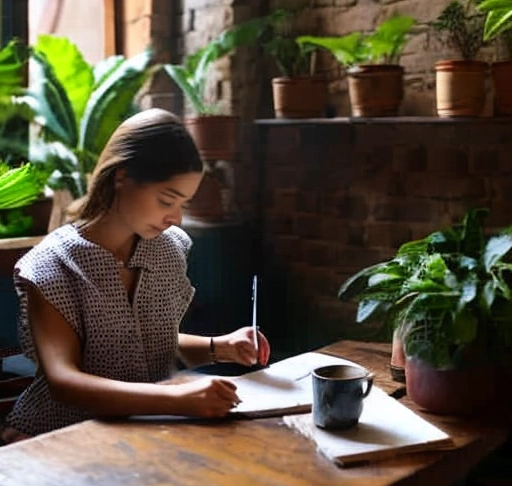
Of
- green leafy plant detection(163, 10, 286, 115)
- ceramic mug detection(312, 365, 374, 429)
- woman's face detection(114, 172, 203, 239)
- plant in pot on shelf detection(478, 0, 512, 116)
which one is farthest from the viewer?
green leafy plant detection(163, 10, 286, 115)

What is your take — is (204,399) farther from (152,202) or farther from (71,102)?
(71,102)

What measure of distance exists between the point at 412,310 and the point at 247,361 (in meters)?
0.44

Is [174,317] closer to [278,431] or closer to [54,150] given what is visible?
[278,431]

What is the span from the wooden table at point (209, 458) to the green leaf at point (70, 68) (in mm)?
2470

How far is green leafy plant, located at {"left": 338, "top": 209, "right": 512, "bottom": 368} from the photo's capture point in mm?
1557

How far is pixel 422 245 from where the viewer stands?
69.9 inches

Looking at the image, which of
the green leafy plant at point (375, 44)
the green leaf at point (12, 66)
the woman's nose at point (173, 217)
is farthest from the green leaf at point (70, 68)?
the woman's nose at point (173, 217)

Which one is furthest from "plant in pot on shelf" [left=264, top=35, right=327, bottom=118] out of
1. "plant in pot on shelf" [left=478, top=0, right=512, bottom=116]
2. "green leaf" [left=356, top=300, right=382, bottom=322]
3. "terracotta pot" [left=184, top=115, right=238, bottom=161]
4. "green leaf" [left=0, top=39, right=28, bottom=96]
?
"green leaf" [left=356, top=300, right=382, bottom=322]

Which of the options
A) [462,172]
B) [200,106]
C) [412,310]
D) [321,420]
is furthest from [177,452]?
[200,106]

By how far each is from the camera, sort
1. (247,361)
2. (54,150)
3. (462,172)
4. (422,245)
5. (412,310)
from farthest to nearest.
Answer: (54,150) → (462,172) → (247,361) → (422,245) → (412,310)

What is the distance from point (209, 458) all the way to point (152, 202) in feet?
1.96

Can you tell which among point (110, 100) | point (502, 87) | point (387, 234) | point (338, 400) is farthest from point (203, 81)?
point (338, 400)

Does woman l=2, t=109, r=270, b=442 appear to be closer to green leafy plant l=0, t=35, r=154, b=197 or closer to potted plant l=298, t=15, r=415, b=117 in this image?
potted plant l=298, t=15, r=415, b=117

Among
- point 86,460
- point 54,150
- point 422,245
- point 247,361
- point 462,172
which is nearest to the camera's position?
point 86,460
